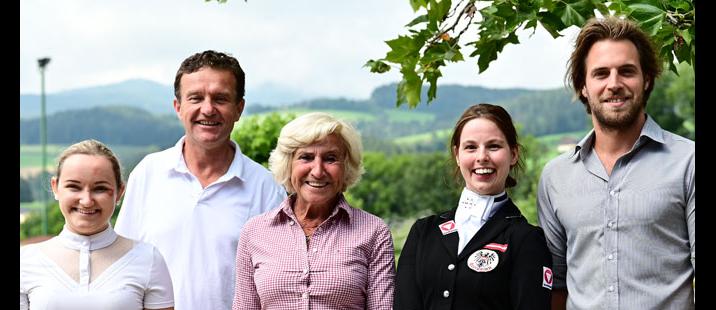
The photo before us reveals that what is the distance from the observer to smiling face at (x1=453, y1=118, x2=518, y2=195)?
155 inches

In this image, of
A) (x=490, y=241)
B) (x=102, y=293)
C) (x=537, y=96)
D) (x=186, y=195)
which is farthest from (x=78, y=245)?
(x=537, y=96)

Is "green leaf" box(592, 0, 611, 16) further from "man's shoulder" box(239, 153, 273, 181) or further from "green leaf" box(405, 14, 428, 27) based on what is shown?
"man's shoulder" box(239, 153, 273, 181)

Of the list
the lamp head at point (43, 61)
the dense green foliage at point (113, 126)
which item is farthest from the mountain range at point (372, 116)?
the lamp head at point (43, 61)

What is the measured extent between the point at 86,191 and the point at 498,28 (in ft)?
7.48

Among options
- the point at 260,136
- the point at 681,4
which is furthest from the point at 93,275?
the point at 260,136

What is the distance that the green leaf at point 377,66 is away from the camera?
5355mm

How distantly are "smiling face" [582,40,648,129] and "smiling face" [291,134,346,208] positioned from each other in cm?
108

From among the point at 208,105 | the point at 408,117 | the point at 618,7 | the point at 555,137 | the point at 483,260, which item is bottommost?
the point at 555,137

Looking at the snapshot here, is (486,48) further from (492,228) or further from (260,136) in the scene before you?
(260,136)

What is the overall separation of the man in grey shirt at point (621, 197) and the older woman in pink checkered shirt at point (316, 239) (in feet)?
2.49

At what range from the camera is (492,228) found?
3.94m

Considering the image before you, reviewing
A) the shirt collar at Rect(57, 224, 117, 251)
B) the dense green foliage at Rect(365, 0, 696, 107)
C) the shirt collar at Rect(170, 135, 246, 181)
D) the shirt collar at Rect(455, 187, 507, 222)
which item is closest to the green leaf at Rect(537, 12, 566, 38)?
the dense green foliage at Rect(365, 0, 696, 107)

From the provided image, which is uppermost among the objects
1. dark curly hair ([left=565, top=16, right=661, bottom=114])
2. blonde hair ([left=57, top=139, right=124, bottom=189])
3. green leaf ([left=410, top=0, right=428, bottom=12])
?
green leaf ([left=410, top=0, right=428, bottom=12])

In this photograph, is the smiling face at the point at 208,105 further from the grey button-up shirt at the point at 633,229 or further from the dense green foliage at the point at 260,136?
the dense green foliage at the point at 260,136
